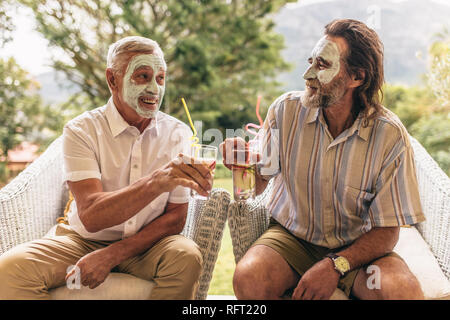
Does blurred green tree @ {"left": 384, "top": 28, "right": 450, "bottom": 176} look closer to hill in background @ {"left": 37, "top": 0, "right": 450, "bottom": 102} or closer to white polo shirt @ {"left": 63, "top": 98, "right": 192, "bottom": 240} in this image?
hill in background @ {"left": 37, "top": 0, "right": 450, "bottom": 102}

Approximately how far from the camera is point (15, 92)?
→ 14.2 ft

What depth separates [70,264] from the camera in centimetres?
156

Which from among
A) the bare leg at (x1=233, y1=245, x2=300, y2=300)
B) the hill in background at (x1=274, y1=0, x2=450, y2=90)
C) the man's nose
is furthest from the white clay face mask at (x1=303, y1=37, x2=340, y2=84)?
the hill in background at (x1=274, y1=0, x2=450, y2=90)

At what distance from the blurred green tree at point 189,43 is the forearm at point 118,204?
3076 mm

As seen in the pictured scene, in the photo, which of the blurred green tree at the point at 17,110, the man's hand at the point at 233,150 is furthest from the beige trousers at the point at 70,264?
the blurred green tree at the point at 17,110

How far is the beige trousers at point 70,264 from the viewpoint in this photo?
1441mm

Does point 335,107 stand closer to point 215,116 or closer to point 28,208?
point 28,208

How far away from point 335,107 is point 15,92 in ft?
12.3

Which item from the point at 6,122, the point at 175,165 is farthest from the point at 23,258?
the point at 6,122

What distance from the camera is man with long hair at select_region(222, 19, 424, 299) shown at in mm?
1537

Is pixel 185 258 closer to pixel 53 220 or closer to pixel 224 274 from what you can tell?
pixel 53 220

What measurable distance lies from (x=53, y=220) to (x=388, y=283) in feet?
5.18

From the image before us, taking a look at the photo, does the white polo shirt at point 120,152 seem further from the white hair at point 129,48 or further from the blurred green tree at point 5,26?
the blurred green tree at point 5,26

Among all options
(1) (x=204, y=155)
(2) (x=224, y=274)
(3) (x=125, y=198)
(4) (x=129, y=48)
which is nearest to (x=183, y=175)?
(1) (x=204, y=155)
